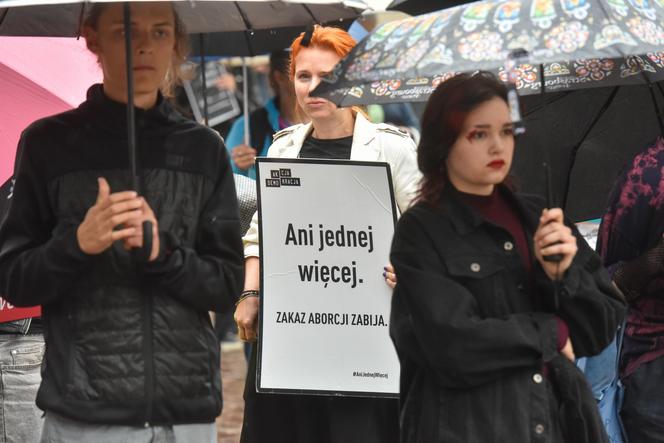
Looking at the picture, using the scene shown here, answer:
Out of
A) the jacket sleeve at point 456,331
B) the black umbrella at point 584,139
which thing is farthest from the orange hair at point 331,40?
the jacket sleeve at point 456,331

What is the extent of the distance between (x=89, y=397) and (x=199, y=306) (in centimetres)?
44

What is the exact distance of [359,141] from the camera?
6164 mm

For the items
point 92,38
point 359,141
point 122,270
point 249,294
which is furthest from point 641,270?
point 92,38

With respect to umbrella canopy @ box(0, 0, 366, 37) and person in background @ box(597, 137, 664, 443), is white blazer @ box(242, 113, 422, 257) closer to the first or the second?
umbrella canopy @ box(0, 0, 366, 37)

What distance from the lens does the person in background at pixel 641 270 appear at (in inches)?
231

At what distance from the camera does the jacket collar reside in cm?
611

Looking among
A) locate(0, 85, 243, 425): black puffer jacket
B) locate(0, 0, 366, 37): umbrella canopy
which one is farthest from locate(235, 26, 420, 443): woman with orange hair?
locate(0, 85, 243, 425): black puffer jacket

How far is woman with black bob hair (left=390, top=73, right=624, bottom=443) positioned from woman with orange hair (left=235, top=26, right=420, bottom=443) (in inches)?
44.0

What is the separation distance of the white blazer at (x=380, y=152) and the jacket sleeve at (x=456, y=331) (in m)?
1.35

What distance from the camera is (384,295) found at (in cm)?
587

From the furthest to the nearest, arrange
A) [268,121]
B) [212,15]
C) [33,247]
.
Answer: [268,121], [212,15], [33,247]

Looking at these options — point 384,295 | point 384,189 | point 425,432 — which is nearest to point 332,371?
point 384,295

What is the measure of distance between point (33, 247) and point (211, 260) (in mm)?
553

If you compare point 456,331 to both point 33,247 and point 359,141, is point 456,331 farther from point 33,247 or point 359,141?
point 359,141
